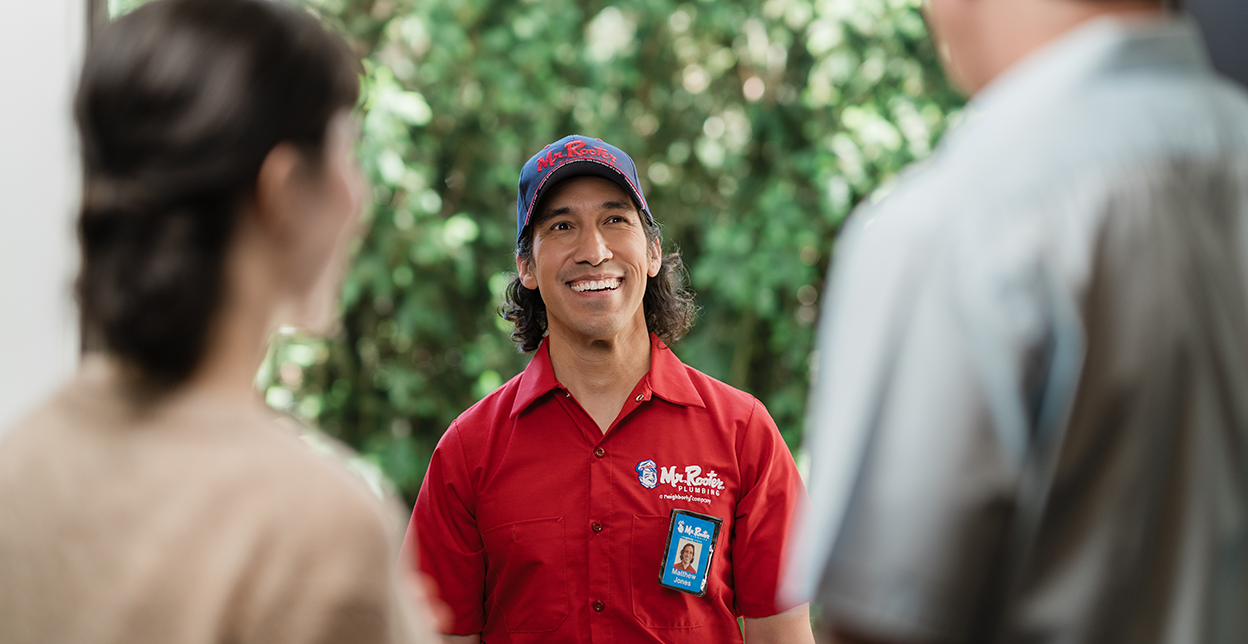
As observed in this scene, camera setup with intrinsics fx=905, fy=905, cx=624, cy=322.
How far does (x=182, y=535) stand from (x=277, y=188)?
261 millimetres

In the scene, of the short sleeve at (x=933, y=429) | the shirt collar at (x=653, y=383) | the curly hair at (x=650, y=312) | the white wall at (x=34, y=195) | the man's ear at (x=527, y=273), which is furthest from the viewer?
the curly hair at (x=650, y=312)

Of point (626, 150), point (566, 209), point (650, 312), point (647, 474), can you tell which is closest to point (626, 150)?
point (626, 150)

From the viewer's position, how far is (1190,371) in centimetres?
62

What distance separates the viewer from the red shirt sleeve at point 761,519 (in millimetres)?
1679

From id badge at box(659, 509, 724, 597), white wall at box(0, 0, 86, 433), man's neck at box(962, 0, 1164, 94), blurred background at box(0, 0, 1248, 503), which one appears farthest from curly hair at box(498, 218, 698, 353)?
man's neck at box(962, 0, 1164, 94)

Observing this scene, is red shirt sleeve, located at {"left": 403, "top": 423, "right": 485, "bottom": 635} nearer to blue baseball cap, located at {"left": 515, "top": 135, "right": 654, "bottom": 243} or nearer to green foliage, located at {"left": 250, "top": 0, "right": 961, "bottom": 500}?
blue baseball cap, located at {"left": 515, "top": 135, "right": 654, "bottom": 243}

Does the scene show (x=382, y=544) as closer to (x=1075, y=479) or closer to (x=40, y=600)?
(x=40, y=600)

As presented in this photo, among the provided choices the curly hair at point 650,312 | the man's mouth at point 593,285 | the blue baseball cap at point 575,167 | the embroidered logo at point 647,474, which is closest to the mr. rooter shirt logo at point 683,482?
the embroidered logo at point 647,474

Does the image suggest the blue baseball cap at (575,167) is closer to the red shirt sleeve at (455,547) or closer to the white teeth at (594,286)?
the white teeth at (594,286)

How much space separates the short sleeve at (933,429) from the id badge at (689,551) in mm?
1015

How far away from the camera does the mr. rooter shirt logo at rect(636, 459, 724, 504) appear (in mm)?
1685

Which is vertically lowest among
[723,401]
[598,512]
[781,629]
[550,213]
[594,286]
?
[781,629]

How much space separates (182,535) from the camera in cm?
62

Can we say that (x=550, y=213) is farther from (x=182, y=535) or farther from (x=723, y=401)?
(x=182, y=535)
